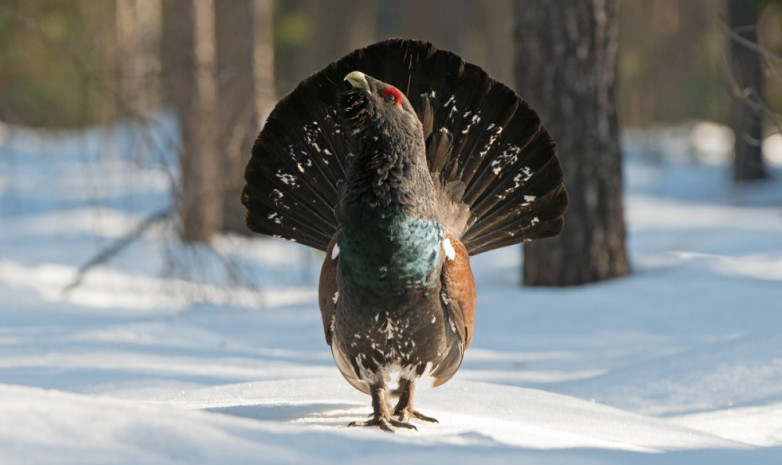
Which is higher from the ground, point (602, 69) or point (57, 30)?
Answer: point (602, 69)

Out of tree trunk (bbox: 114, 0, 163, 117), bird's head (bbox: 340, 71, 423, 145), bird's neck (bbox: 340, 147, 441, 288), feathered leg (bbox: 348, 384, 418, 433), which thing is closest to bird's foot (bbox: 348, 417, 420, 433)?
feathered leg (bbox: 348, 384, 418, 433)

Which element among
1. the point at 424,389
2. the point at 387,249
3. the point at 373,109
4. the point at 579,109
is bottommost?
the point at 424,389

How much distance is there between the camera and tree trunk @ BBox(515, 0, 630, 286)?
274 inches

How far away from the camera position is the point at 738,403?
15.7 feet

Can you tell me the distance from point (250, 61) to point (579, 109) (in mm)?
5969

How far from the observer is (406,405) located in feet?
12.7

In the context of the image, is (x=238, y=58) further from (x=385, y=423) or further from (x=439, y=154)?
(x=385, y=423)

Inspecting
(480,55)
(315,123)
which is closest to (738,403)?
(315,123)

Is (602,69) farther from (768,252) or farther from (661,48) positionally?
(661,48)

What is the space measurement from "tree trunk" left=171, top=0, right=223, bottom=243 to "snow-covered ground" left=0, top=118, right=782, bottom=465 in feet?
2.51

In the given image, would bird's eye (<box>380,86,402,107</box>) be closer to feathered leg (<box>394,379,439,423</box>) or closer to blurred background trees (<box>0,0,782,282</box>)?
feathered leg (<box>394,379,439,423</box>)

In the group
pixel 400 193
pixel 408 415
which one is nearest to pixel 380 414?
pixel 408 415

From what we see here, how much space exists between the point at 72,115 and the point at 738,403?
23.4 m

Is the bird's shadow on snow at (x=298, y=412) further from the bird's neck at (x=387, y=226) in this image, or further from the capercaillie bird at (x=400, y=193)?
the bird's neck at (x=387, y=226)
